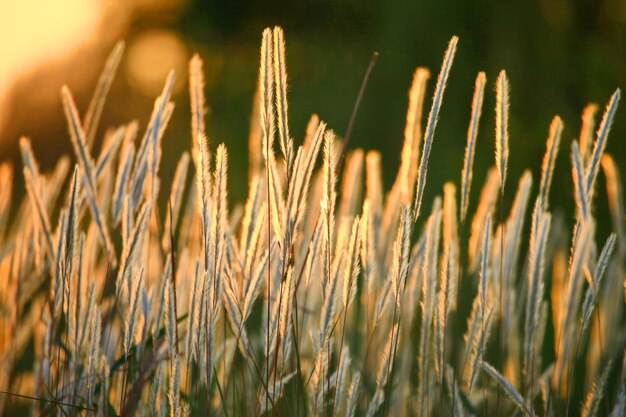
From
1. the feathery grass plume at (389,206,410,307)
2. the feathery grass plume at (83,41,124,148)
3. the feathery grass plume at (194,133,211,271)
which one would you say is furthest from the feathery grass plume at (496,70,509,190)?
the feathery grass plume at (83,41,124,148)

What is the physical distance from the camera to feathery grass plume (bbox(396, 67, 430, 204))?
131 centimetres

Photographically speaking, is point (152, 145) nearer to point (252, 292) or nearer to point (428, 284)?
point (252, 292)

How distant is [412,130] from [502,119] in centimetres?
20

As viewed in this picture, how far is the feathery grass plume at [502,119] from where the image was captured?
3.78 feet

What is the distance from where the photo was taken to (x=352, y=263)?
3.52 feet

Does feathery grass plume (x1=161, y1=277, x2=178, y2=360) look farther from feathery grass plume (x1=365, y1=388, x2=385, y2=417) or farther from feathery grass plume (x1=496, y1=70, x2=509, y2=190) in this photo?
feathery grass plume (x1=496, y1=70, x2=509, y2=190)

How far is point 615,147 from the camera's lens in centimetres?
438

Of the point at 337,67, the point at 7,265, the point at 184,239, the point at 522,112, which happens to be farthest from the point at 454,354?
the point at 337,67

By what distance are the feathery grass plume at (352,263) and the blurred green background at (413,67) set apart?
3.01 metres

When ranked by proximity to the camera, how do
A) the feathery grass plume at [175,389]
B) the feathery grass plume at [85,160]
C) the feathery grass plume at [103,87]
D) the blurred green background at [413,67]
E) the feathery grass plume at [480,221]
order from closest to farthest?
the feathery grass plume at [175,389]
the feathery grass plume at [85,160]
the feathery grass plume at [103,87]
the feathery grass plume at [480,221]
the blurred green background at [413,67]

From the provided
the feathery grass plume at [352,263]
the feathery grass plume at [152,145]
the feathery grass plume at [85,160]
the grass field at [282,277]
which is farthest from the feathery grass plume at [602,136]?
the feathery grass plume at [85,160]

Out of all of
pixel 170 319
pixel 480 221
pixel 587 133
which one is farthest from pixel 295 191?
pixel 480 221

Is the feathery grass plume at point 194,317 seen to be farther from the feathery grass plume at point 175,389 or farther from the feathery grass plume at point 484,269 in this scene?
the feathery grass plume at point 484,269

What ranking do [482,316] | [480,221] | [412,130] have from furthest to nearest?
[480,221], [412,130], [482,316]
